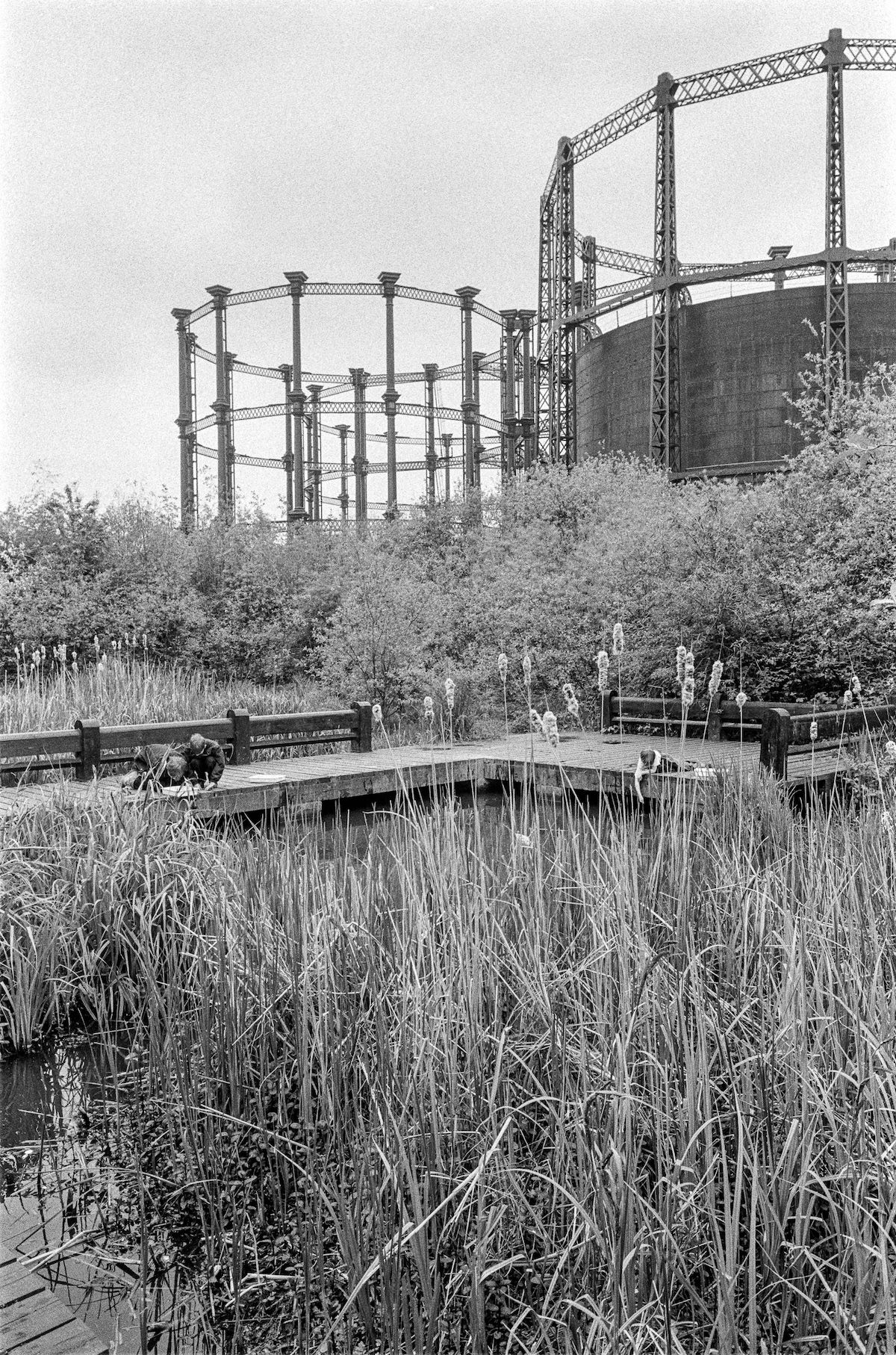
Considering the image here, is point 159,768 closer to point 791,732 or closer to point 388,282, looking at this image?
point 791,732

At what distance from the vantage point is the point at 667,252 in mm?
24172

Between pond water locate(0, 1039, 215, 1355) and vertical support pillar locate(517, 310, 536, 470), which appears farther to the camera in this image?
vertical support pillar locate(517, 310, 536, 470)

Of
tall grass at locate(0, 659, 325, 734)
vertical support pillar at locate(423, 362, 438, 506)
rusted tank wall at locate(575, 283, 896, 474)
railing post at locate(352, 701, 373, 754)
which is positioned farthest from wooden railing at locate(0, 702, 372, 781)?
vertical support pillar at locate(423, 362, 438, 506)

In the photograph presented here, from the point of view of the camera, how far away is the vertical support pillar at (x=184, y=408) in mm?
27422

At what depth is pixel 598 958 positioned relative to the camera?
2535mm

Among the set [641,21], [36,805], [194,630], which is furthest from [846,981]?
Answer: [194,630]

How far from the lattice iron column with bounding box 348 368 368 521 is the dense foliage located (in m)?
7.53

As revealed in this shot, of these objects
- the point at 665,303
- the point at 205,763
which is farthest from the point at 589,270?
the point at 205,763

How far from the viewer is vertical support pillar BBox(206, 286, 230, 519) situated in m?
26.1

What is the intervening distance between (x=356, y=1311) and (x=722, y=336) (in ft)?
84.2

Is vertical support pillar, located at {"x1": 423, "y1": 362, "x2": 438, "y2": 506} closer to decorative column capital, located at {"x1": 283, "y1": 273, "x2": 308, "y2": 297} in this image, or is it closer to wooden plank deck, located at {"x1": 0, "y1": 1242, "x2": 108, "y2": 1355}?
decorative column capital, located at {"x1": 283, "y1": 273, "x2": 308, "y2": 297}

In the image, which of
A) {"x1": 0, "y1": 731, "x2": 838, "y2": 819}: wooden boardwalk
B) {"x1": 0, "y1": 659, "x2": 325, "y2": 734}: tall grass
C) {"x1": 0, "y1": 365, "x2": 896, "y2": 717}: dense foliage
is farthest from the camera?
{"x1": 0, "y1": 365, "x2": 896, "y2": 717}: dense foliage

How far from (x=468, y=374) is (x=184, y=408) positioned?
7430 mm

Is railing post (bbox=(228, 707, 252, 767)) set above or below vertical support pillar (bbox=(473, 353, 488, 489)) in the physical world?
below
